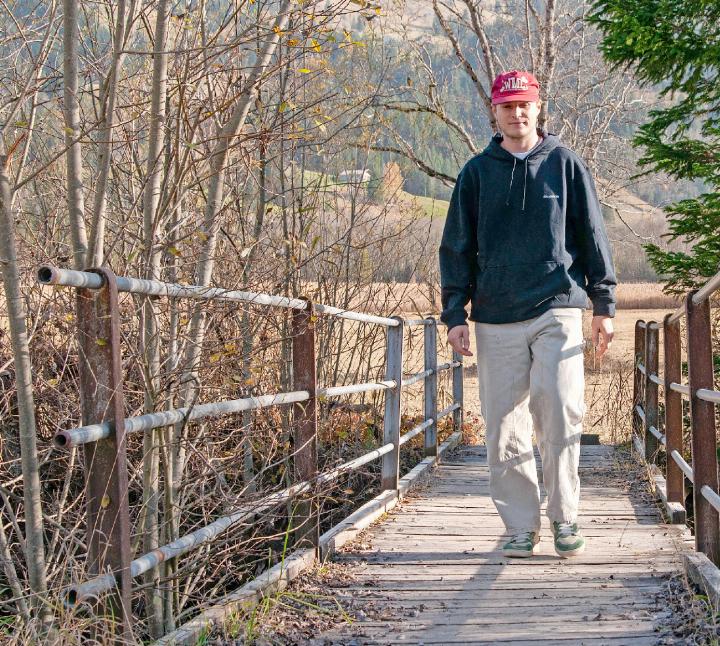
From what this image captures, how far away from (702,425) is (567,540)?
2.47ft

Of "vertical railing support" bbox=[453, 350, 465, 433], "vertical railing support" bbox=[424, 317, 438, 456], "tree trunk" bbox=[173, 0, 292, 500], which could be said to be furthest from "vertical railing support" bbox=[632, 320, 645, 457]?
"tree trunk" bbox=[173, 0, 292, 500]

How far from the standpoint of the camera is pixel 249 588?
12.0 ft

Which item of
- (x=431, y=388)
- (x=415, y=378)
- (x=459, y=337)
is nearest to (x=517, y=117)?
(x=459, y=337)

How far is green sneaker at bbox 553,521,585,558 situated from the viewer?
4465mm

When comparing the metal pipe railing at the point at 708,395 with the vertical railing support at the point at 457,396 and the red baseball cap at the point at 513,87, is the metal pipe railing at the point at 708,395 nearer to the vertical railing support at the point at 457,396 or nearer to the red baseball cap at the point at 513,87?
the red baseball cap at the point at 513,87

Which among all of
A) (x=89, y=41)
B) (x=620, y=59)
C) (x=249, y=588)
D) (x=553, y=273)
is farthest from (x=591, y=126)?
(x=249, y=588)

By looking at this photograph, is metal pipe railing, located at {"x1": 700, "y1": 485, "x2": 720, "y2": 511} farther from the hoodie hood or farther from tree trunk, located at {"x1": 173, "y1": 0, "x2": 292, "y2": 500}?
tree trunk, located at {"x1": 173, "y1": 0, "x2": 292, "y2": 500}

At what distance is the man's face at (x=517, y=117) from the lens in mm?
4367

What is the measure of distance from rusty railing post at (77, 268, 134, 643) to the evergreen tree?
5.75 meters

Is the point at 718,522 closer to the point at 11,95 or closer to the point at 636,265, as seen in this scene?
the point at 11,95

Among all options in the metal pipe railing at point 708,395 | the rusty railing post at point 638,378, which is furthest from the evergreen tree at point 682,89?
the metal pipe railing at point 708,395

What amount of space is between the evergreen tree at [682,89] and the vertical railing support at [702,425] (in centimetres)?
329

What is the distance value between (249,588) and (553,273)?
1793 millimetres

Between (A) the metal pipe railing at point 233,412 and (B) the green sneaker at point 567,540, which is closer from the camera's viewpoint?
(A) the metal pipe railing at point 233,412
